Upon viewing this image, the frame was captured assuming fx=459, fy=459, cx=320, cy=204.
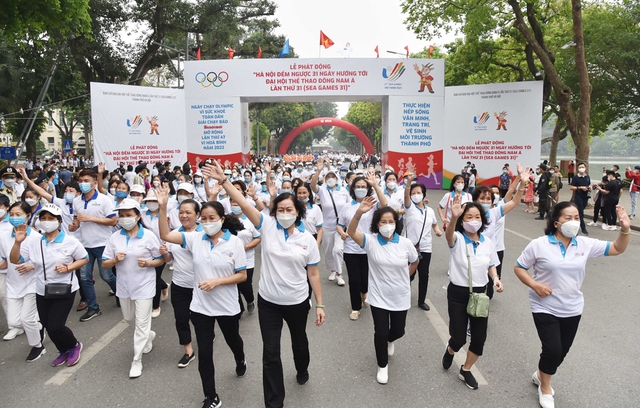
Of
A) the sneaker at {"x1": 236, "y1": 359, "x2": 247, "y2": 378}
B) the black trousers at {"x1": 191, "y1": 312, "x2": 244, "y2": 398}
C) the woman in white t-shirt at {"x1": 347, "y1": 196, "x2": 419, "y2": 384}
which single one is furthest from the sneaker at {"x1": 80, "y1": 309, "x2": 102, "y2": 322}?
the woman in white t-shirt at {"x1": 347, "y1": 196, "x2": 419, "y2": 384}

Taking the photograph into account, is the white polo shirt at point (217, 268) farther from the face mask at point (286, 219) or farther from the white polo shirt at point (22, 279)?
the white polo shirt at point (22, 279)

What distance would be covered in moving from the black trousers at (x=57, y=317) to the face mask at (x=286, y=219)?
2181 millimetres

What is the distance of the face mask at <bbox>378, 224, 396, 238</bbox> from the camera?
12.3 feet

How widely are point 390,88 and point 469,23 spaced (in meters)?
4.24

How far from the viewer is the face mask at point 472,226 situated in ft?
12.6

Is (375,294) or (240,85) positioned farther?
(240,85)

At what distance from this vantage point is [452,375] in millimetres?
3977

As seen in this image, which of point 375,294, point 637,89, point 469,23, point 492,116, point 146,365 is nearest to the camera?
point 375,294

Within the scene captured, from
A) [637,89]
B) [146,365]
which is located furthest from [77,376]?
[637,89]

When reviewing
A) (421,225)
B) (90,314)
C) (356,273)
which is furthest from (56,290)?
(421,225)

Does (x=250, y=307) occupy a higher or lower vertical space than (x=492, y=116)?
lower

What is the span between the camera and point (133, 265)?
13.6 feet

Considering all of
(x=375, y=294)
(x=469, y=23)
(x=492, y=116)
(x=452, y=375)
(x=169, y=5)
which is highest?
(x=169, y=5)

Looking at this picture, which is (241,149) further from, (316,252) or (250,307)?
(316,252)
